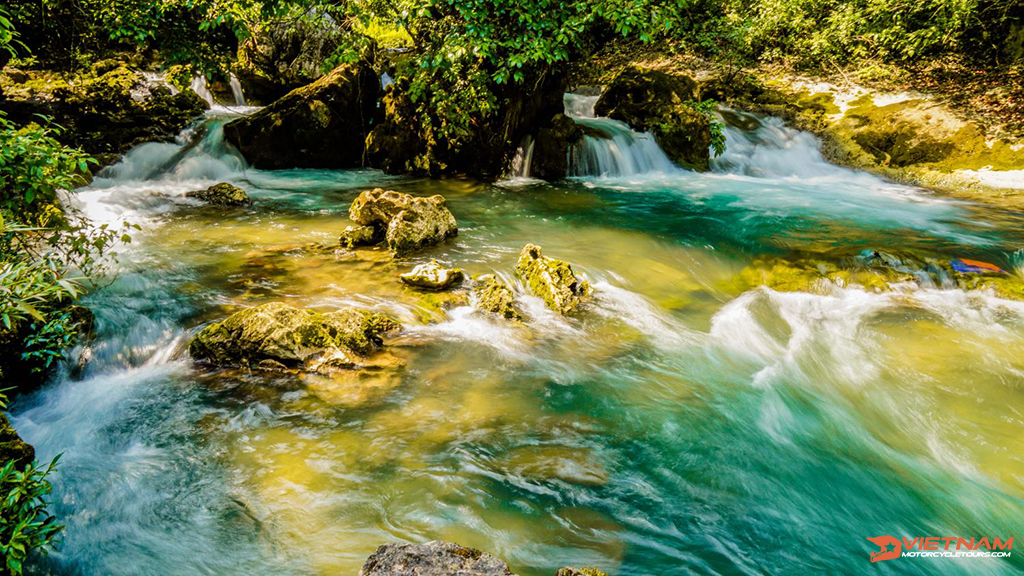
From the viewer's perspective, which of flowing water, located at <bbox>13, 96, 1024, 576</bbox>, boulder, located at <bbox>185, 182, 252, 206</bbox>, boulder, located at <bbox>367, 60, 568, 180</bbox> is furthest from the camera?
boulder, located at <bbox>367, 60, 568, 180</bbox>

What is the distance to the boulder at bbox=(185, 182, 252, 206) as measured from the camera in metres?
9.46

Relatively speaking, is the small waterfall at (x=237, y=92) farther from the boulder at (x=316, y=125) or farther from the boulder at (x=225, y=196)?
the boulder at (x=225, y=196)

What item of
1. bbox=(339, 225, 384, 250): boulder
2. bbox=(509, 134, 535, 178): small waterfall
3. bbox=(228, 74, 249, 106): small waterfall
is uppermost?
bbox=(228, 74, 249, 106): small waterfall

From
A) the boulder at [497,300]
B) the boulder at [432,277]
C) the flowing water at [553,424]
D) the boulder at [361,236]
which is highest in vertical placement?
the boulder at [361,236]

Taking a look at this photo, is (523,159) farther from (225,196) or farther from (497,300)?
(497,300)

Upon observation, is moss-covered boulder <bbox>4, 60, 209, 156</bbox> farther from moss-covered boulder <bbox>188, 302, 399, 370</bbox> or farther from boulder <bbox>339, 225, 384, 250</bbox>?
moss-covered boulder <bbox>188, 302, 399, 370</bbox>

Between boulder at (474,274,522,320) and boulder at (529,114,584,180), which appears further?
boulder at (529,114,584,180)

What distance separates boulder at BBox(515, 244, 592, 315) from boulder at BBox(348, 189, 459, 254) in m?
1.82

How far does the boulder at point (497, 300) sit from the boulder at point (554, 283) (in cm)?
44

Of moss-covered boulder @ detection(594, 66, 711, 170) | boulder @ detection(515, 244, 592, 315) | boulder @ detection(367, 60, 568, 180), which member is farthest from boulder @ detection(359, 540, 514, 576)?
moss-covered boulder @ detection(594, 66, 711, 170)

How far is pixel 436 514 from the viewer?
3.11 m

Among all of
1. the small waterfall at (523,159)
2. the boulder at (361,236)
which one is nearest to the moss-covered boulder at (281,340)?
the boulder at (361,236)

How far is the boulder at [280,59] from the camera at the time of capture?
54.6ft

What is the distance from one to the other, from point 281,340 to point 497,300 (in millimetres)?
2299
